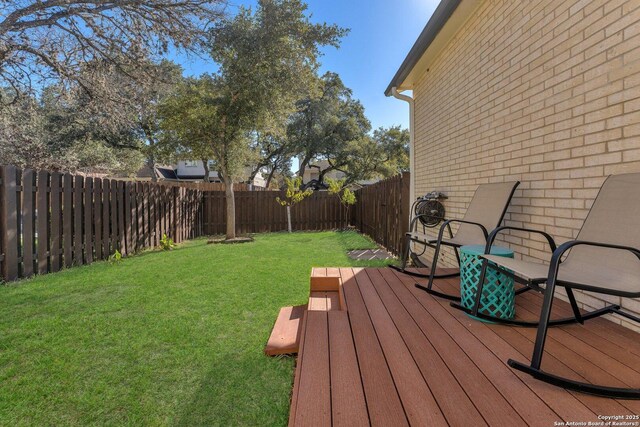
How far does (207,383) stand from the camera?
5.77ft

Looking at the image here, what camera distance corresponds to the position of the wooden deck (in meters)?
1.00

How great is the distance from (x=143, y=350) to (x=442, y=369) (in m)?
2.04

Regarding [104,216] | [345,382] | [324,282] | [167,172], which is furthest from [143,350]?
[167,172]

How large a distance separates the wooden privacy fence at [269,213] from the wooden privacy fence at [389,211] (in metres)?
2.46

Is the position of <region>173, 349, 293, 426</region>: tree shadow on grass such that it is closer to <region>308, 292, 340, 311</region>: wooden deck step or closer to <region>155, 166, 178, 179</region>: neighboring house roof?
<region>308, 292, 340, 311</region>: wooden deck step

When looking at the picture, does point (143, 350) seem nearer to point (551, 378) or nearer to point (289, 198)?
point (551, 378)

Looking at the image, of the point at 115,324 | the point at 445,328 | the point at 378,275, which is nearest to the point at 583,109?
the point at 445,328

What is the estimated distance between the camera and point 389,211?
611 centimetres

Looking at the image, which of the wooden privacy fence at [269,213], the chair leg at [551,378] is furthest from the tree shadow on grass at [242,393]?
the wooden privacy fence at [269,213]

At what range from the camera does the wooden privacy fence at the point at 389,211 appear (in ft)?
17.5

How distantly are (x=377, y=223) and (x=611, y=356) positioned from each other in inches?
231

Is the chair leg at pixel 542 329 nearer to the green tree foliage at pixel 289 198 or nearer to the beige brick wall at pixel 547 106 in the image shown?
the beige brick wall at pixel 547 106

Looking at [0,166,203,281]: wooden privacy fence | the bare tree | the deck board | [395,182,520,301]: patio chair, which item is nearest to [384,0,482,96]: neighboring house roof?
[395,182,520,301]: patio chair

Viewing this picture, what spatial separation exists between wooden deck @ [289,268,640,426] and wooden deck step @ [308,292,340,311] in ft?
1.46
